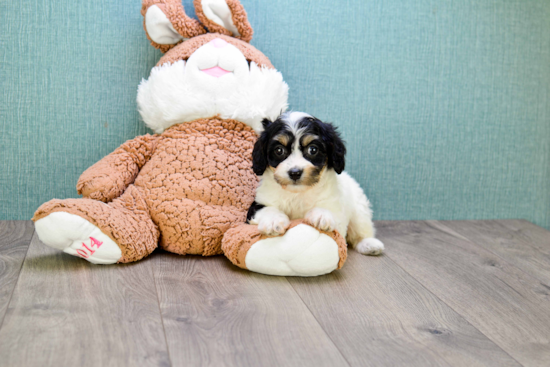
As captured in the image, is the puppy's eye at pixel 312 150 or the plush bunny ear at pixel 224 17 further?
the plush bunny ear at pixel 224 17

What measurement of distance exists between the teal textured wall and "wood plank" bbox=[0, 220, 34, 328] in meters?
0.10

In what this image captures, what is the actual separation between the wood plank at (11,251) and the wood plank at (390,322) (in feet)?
2.72

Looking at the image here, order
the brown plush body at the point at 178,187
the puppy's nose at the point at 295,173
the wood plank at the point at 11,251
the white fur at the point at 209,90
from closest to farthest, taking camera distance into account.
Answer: the wood plank at the point at 11,251 → the puppy's nose at the point at 295,173 → the brown plush body at the point at 178,187 → the white fur at the point at 209,90

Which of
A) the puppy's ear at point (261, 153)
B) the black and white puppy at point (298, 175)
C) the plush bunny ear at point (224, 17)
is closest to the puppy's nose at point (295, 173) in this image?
the black and white puppy at point (298, 175)

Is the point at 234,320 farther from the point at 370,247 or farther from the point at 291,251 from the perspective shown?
the point at 370,247

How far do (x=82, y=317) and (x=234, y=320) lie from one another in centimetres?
Answer: 39

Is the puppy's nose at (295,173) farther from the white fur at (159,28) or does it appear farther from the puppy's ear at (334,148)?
the white fur at (159,28)

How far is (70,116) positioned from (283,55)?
0.93 m

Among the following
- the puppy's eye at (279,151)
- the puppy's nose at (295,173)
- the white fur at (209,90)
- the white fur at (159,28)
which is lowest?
the puppy's nose at (295,173)

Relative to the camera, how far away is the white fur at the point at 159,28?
190 centimetres

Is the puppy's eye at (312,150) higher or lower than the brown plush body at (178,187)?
higher

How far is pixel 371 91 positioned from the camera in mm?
2332

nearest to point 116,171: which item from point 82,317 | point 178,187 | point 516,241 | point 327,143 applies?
point 178,187

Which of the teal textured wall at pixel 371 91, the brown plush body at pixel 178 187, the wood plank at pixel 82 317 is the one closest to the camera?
the wood plank at pixel 82 317
